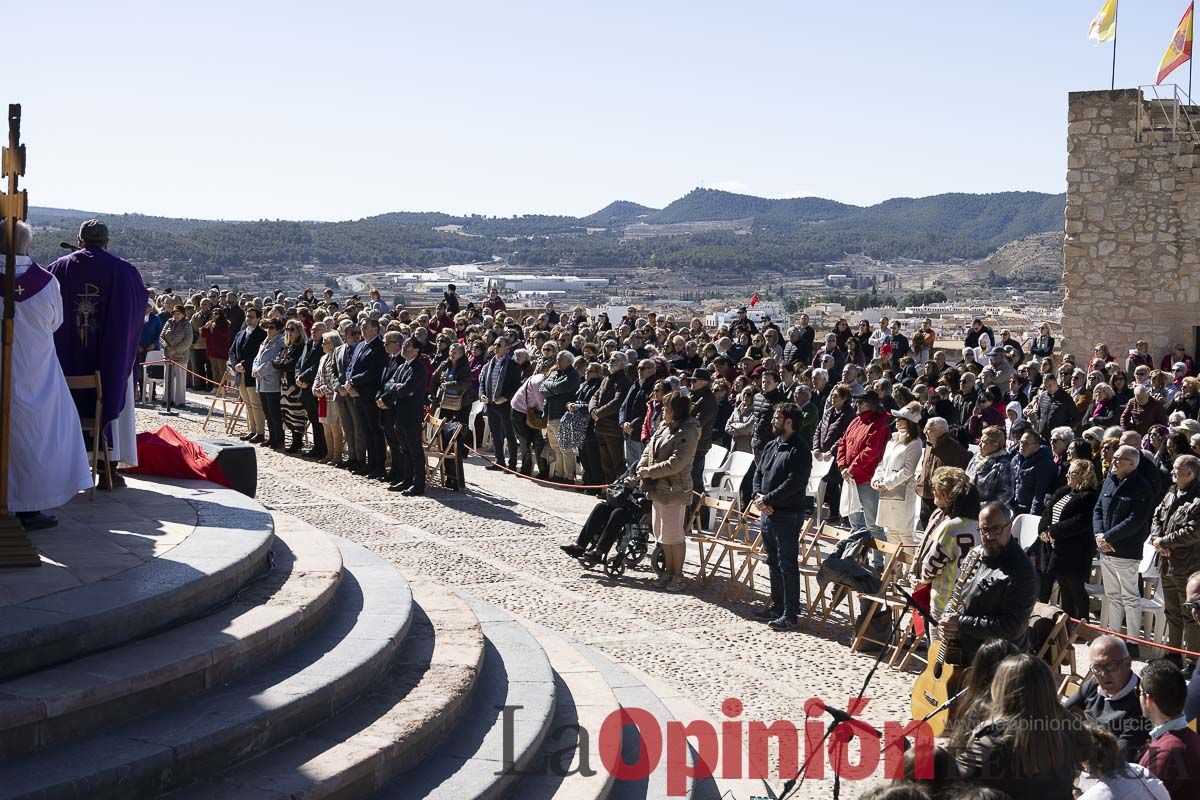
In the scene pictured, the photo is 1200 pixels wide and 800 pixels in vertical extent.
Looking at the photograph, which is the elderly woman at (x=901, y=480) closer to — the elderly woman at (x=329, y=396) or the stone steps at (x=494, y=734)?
the stone steps at (x=494, y=734)

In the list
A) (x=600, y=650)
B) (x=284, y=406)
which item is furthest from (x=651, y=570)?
(x=284, y=406)

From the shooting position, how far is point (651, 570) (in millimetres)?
11289

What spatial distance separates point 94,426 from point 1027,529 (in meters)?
6.74

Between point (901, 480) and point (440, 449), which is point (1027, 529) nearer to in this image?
point (901, 480)

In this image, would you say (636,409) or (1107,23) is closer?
(636,409)

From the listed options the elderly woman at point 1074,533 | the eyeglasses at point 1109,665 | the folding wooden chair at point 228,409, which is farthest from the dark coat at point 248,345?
the eyeglasses at point 1109,665

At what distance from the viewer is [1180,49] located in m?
21.0

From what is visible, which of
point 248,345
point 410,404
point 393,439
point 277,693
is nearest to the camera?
point 277,693

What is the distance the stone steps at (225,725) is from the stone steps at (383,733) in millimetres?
78

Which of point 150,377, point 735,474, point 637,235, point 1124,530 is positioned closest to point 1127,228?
point 735,474

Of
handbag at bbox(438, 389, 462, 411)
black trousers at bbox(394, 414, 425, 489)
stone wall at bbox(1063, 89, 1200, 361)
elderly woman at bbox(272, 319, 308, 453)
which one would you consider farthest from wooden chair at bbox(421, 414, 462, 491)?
stone wall at bbox(1063, 89, 1200, 361)

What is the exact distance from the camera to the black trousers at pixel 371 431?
48.4ft

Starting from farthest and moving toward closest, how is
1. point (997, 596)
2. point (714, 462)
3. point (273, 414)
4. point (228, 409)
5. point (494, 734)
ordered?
point (228, 409)
point (273, 414)
point (714, 462)
point (997, 596)
point (494, 734)

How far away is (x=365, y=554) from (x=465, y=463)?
7.86 m
